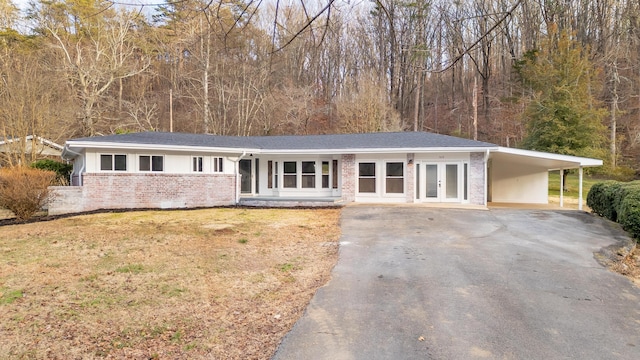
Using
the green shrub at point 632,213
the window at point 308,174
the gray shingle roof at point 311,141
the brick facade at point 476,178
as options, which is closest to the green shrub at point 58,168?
the gray shingle roof at point 311,141

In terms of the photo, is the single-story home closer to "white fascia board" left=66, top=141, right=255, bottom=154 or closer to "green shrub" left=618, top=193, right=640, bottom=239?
"white fascia board" left=66, top=141, right=255, bottom=154

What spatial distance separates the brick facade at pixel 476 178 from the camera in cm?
1485

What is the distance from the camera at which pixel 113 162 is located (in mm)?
14258

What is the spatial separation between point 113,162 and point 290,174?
7.42 meters

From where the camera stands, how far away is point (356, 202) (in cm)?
1586

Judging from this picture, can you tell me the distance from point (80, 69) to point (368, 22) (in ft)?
81.0

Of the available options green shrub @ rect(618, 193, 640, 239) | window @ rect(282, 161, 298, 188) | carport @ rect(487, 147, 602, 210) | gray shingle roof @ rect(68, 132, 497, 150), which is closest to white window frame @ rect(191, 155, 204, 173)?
gray shingle roof @ rect(68, 132, 497, 150)

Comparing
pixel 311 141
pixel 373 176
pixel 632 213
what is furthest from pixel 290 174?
pixel 632 213

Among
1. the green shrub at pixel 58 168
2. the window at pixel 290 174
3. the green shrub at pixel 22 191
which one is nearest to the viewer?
the green shrub at pixel 22 191

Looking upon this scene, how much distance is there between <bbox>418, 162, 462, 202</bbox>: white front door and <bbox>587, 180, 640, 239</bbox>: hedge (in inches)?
183

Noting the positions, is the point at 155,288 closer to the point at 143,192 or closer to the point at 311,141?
the point at 143,192

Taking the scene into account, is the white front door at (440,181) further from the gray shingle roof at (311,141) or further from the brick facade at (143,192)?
the brick facade at (143,192)

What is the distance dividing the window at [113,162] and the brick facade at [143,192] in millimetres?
274

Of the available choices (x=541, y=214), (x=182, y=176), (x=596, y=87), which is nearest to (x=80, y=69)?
(x=182, y=176)
